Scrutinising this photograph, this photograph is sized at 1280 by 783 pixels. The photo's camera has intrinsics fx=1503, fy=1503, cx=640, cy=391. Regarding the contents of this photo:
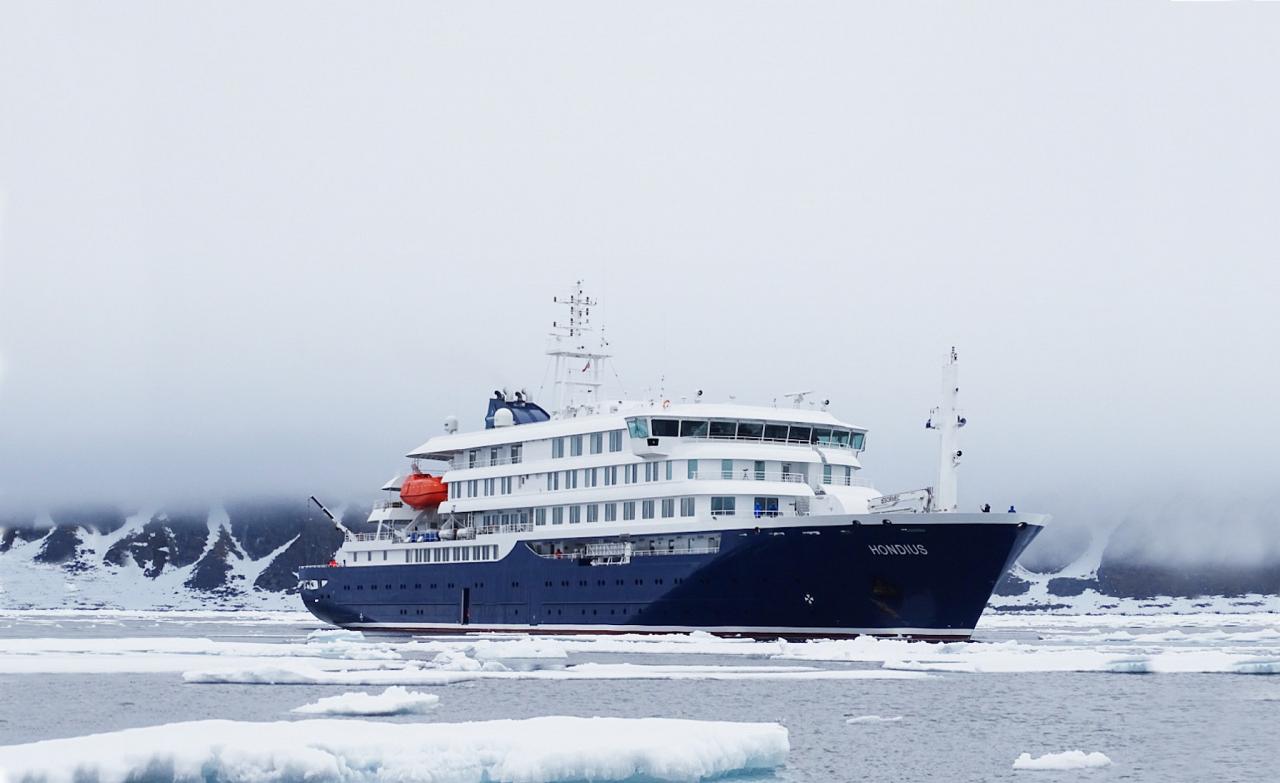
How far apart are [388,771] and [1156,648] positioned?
4269 centimetres

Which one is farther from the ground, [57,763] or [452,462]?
[452,462]

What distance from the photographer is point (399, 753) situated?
20.1 metres

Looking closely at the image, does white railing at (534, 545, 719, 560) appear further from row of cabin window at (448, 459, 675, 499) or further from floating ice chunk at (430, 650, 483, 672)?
floating ice chunk at (430, 650, 483, 672)

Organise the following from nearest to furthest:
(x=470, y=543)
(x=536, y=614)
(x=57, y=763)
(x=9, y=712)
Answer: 1. (x=57, y=763)
2. (x=9, y=712)
3. (x=536, y=614)
4. (x=470, y=543)

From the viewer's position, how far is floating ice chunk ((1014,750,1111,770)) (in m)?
24.0

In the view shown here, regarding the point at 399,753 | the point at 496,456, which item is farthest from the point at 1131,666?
the point at 496,456

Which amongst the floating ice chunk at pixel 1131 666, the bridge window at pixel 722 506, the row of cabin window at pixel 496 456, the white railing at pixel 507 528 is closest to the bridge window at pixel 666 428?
the bridge window at pixel 722 506

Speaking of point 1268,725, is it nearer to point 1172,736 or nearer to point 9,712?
point 1172,736

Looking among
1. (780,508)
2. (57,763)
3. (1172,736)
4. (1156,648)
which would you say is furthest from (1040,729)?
(1156,648)

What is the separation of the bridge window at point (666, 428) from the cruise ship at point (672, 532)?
0.05 meters

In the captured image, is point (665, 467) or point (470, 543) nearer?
point (665, 467)

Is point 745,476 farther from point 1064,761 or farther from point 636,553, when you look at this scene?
point 1064,761

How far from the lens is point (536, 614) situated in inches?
2325

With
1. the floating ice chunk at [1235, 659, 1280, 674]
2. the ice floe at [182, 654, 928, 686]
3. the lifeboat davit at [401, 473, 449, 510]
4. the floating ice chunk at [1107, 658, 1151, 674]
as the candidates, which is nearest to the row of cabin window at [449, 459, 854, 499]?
the lifeboat davit at [401, 473, 449, 510]
